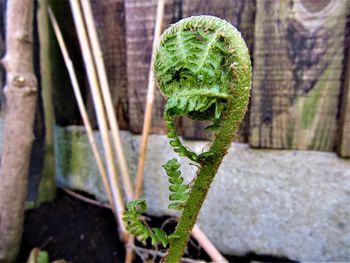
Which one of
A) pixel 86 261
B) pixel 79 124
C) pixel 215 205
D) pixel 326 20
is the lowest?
pixel 86 261

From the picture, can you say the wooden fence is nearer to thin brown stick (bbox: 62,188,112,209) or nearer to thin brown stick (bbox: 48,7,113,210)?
thin brown stick (bbox: 48,7,113,210)

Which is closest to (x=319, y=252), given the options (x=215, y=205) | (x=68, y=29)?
(x=215, y=205)

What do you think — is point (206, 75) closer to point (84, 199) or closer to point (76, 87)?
point (76, 87)

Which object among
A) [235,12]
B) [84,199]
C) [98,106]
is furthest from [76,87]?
[235,12]

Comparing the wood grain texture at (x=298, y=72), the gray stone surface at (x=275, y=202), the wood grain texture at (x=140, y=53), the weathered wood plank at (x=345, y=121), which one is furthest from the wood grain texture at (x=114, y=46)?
the weathered wood plank at (x=345, y=121)

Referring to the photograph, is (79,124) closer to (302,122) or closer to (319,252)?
(302,122)

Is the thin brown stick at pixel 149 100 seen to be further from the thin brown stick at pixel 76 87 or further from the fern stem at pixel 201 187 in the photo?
the fern stem at pixel 201 187
